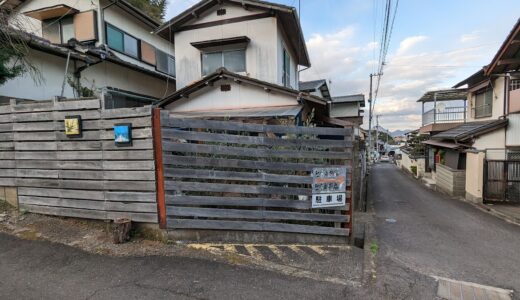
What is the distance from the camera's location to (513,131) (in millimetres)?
12164

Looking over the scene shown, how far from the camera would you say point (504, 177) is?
10.4m

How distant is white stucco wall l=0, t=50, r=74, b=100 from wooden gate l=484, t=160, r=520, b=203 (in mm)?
15399

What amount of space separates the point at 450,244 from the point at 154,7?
23.6 metres

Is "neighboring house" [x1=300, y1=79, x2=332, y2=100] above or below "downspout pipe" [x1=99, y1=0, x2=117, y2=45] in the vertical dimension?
below

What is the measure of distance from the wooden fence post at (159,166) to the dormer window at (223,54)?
7955 millimetres

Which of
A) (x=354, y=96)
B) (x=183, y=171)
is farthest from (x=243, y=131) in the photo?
(x=354, y=96)

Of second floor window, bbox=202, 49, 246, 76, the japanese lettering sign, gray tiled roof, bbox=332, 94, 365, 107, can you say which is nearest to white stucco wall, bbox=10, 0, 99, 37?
second floor window, bbox=202, 49, 246, 76

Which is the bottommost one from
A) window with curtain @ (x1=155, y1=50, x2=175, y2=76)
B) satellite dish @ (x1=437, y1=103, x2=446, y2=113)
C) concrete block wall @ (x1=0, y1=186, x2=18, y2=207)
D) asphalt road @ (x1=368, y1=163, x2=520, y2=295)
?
asphalt road @ (x1=368, y1=163, x2=520, y2=295)

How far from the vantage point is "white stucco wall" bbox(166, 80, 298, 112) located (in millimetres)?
10062

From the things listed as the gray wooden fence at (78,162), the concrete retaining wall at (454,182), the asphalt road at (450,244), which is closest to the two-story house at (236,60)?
the asphalt road at (450,244)

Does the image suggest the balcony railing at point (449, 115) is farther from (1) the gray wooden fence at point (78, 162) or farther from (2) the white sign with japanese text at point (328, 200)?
(1) the gray wooden fence at point (78, 162)

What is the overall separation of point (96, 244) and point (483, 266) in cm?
646

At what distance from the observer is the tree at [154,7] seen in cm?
1881

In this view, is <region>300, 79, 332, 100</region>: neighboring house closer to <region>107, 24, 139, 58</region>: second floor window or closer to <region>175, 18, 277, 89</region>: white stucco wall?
<region>175, 18, 277, 89</region>: white stucco wall
